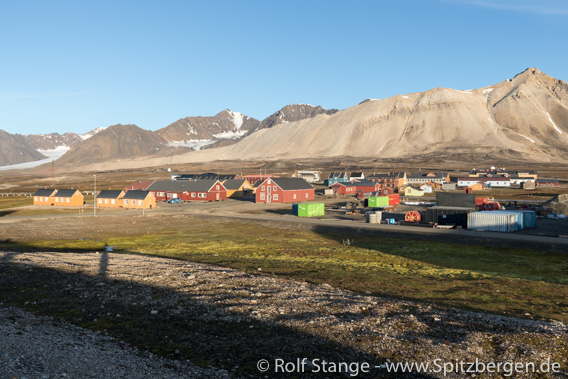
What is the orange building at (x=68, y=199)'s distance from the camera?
314 feet

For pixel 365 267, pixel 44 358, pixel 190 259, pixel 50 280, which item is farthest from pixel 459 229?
pixel 44 358

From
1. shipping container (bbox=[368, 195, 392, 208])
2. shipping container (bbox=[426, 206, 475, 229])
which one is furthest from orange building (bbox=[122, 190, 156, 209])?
shipping container (bbox=[426, 206, 475, 229])

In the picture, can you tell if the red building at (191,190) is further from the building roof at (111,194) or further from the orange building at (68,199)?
the orange building at (68,199)

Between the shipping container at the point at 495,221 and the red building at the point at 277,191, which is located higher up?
the red building at the point at 277,191

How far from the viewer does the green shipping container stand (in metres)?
81.3

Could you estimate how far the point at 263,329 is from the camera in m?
18.8

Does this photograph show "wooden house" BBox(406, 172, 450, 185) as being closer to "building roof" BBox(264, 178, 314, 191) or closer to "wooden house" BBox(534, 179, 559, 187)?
"wooden house" BBox(534, 179, 559, 187)

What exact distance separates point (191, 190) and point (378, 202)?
44.9 m

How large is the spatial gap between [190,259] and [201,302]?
641 inches

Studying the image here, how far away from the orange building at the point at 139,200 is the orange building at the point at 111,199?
7.38ft

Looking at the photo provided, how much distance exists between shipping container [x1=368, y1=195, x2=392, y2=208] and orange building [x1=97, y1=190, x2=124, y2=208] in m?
50.8

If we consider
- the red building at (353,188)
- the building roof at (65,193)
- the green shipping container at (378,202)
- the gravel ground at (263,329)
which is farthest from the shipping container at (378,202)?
the building roof at (65,193)

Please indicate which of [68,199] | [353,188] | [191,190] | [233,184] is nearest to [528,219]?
[353,188]

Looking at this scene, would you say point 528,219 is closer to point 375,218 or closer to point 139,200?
point 375,218
